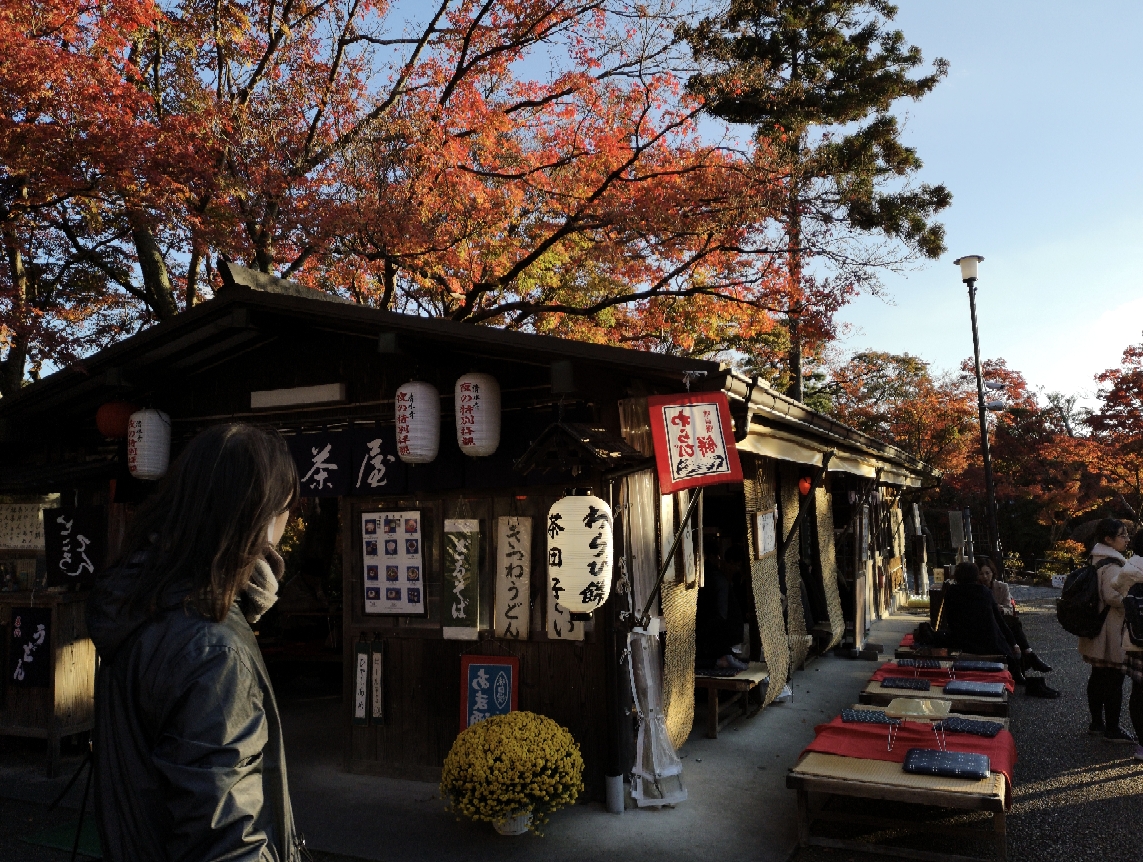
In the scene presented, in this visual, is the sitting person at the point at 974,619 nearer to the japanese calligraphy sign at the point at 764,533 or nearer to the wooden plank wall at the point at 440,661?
the japanese calligraphy sign at the point at 764,533

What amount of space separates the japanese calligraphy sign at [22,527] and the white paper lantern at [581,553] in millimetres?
Result: 7119

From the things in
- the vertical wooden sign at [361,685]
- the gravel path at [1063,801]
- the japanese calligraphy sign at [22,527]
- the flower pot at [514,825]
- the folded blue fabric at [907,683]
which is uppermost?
the japanese calligraphy sign at [22,527]

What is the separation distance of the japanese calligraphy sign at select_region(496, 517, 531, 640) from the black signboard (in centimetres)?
116

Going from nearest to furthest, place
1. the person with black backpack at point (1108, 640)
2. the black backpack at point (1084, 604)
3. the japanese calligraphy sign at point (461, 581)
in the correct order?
the japanese calligraphy sign at point (461, 581) → the person with black backpack at point (1108, 640) → the black backpack at point (1084, 604)

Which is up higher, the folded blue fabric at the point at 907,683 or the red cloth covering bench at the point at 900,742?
the folded blue fabric at the point at 907,683

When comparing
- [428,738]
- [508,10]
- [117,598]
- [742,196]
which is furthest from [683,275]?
[117,598]

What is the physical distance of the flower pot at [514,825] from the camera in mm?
6043

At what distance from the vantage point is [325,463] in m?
7.84

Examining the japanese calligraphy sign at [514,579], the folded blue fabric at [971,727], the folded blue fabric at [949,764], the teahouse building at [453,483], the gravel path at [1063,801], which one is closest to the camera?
the folded blue fabric at [949,764]

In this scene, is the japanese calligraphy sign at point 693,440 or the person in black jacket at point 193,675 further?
the japanese calligraphy sign at point 693,440

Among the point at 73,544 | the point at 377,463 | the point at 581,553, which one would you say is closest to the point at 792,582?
the point at 581,553

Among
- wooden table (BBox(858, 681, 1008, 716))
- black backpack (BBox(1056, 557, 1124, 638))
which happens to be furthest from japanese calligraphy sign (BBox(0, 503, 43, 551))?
black backpack (BBox(1056, 557, 1124, 638))

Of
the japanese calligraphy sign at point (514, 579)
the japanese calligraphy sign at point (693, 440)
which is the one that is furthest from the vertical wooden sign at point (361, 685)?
the japanese calligraphy sign at point (693, 440)

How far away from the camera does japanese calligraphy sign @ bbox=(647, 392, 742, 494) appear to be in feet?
19.8
